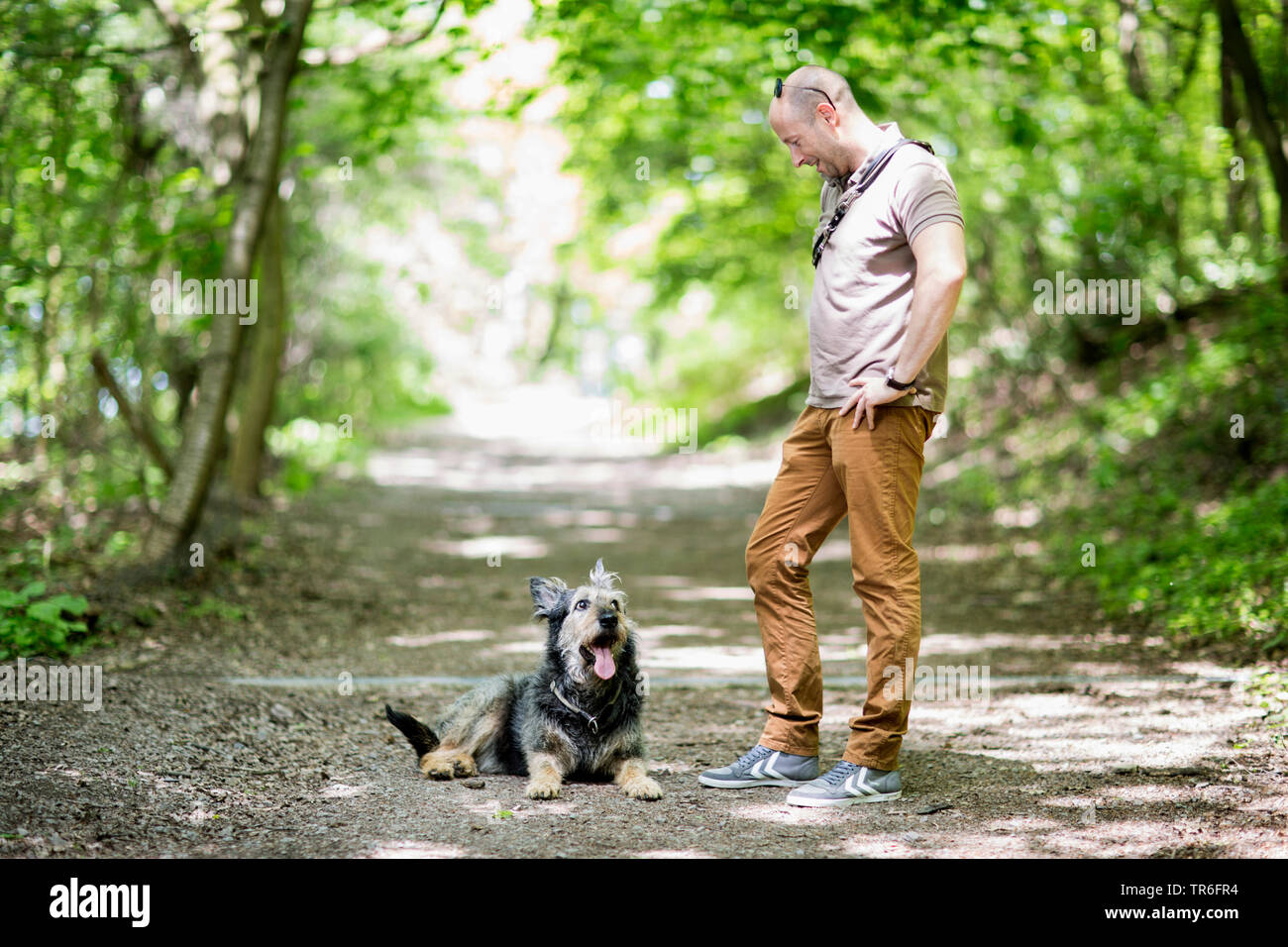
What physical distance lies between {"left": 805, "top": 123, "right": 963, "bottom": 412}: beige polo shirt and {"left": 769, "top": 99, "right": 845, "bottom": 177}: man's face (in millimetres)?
127

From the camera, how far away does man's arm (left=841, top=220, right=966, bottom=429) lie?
3.95 meters

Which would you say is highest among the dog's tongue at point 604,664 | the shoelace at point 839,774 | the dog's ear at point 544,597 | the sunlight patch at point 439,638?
the dog's ear at point 544,597

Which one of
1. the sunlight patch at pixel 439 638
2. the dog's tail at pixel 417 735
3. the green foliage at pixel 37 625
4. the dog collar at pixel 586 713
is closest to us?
the dog collar at pixel 586 713

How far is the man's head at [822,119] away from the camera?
432 centimetres

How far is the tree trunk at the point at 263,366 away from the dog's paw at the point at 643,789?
339 inches

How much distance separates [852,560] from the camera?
430 centimetres

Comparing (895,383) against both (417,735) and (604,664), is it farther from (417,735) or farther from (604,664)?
(417,735)

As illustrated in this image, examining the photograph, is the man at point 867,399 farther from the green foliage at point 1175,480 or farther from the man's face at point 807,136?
the green foliage at point 1175,480

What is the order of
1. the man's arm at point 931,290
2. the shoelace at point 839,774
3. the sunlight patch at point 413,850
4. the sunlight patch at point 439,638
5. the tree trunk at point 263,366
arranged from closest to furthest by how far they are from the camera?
1. the sunlight patch at point 413,850
2. the man's arm at point 931,290
3. the shoelace at point 839,774
4. the sunlight patch at point 439,638
5. the tree trunk at point 263,366

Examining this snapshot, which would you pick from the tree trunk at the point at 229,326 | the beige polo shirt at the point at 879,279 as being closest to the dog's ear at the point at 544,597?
the beige polo shirt at the point at 879,279

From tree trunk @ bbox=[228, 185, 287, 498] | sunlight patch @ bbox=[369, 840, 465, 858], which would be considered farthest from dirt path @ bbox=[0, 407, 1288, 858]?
tree trunk @ bbox=[228, 185, 287, 498]

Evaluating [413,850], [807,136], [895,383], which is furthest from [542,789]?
[807,136]

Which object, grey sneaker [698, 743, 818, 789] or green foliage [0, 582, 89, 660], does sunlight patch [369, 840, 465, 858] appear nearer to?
grey sneaker [698, 743, 818, 789]

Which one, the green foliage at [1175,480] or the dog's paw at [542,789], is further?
the green foliage at [1175,480]
